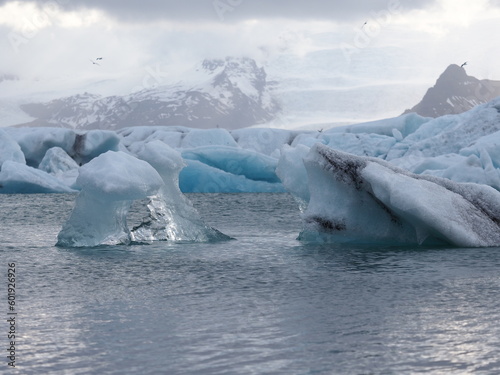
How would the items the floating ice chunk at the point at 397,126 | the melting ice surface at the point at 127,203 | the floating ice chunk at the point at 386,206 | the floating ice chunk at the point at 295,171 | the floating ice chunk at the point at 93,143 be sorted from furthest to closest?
the floating ice chunk at the point at 397,126 → the floating ice chunk at the point at 93,143 → the floating ice chunk at the point at 295,171 → the melting ice surface at the point at 127,203 → the floating ice chunk at the point at 386,206

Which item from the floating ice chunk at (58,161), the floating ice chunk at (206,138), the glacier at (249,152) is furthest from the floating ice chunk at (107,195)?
the floating ice chunk at (206,138)

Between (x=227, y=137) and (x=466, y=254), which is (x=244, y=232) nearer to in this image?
(x=466, y=254)

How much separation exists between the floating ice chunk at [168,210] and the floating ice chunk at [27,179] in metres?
24.5

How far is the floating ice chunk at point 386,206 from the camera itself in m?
15.6

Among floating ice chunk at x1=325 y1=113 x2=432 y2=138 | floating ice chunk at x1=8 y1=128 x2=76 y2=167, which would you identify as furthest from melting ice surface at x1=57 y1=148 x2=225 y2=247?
floating ice chunk at x1=325 y1=113 x2=432 y2=138

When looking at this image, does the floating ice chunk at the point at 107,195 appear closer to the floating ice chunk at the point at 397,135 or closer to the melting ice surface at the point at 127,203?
the melting ice surface at the point at 127,203

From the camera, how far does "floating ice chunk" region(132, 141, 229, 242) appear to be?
17609mm

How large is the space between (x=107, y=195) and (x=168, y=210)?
2274 millimetres

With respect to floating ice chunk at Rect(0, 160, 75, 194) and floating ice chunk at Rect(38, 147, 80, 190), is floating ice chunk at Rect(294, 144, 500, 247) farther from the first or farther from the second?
floating ice chunk at Rect(38, 147, 80, 190)

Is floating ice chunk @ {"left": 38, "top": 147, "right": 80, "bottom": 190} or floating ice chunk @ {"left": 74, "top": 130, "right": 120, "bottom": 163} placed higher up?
floating ice chunk @ {"left": 74, "top": 130, "right": 120, "bottom": 163}

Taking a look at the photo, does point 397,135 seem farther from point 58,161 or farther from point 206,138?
point 58,161

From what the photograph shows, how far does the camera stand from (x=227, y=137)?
5372 cm

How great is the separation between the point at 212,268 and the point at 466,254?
4.83 meters

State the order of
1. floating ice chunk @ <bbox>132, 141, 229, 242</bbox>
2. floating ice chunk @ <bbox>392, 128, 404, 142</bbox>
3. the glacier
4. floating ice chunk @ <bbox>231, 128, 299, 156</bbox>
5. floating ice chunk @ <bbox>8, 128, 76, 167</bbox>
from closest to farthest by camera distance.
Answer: floating ice chunk @ <bbox>132, 141, 229, 242</bbox>, the glacier, floating ice chunk @ <bbox>8, 128, 76, 167</bbox>, floating ice chunk @ <bbox>392, 128, 404, 142</bbox>, floating ice chunk @ <bbox>231, 128, 299, 156</bbox>
